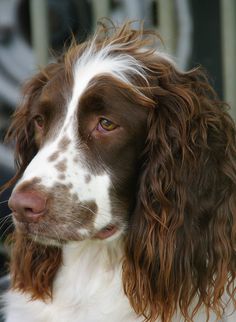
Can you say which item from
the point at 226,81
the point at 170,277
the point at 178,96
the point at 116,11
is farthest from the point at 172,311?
the point at 116,11

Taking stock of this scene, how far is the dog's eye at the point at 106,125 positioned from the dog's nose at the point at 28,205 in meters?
0.40

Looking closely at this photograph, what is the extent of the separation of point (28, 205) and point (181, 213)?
0.65 meters

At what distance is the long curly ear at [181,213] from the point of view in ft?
9.76

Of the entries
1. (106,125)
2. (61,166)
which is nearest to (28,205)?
(61,166)

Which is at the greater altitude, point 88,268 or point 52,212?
point 52,212

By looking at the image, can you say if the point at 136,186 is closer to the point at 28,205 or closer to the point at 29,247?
the point at 28,205

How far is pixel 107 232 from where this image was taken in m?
3.00

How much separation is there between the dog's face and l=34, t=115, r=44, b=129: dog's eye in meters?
0.04

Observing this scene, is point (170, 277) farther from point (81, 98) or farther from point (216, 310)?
point (81, 98)

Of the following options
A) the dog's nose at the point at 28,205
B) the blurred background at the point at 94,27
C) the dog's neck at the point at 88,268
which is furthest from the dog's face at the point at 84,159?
the blurred background at the point at 94,27

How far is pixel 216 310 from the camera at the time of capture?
10.0 feet

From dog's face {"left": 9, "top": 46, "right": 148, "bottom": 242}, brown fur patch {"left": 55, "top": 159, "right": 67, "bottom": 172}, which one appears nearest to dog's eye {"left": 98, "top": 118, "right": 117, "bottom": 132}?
dog's face {"left": 9, "top": 46, "right": 148, "bottom": 242}

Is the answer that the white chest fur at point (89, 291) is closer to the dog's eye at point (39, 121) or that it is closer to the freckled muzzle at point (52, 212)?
the freckled muzzle at point (52, 212)

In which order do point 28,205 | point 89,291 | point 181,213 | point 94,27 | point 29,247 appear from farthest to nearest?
point 94,27
point 29,247
point 89,291
point 181,213
point 28,205
